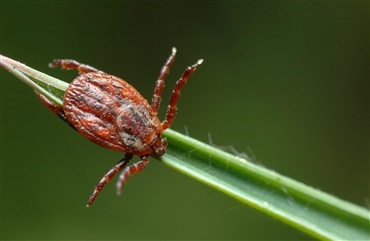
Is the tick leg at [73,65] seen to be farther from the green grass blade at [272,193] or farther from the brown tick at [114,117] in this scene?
the green grass blade at [272,193]

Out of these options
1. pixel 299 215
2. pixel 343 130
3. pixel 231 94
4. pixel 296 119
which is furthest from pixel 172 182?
pixel 299 215

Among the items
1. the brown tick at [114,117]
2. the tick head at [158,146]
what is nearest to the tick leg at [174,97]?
the brown tick at [114,117]

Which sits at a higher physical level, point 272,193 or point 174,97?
point 174,97

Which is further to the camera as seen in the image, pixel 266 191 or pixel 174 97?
pixel 174 97

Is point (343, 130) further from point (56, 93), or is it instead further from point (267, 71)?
point (56, 93)

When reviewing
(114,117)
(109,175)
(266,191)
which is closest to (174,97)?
(114,117)

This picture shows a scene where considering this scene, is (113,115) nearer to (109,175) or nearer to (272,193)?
(109,175)
